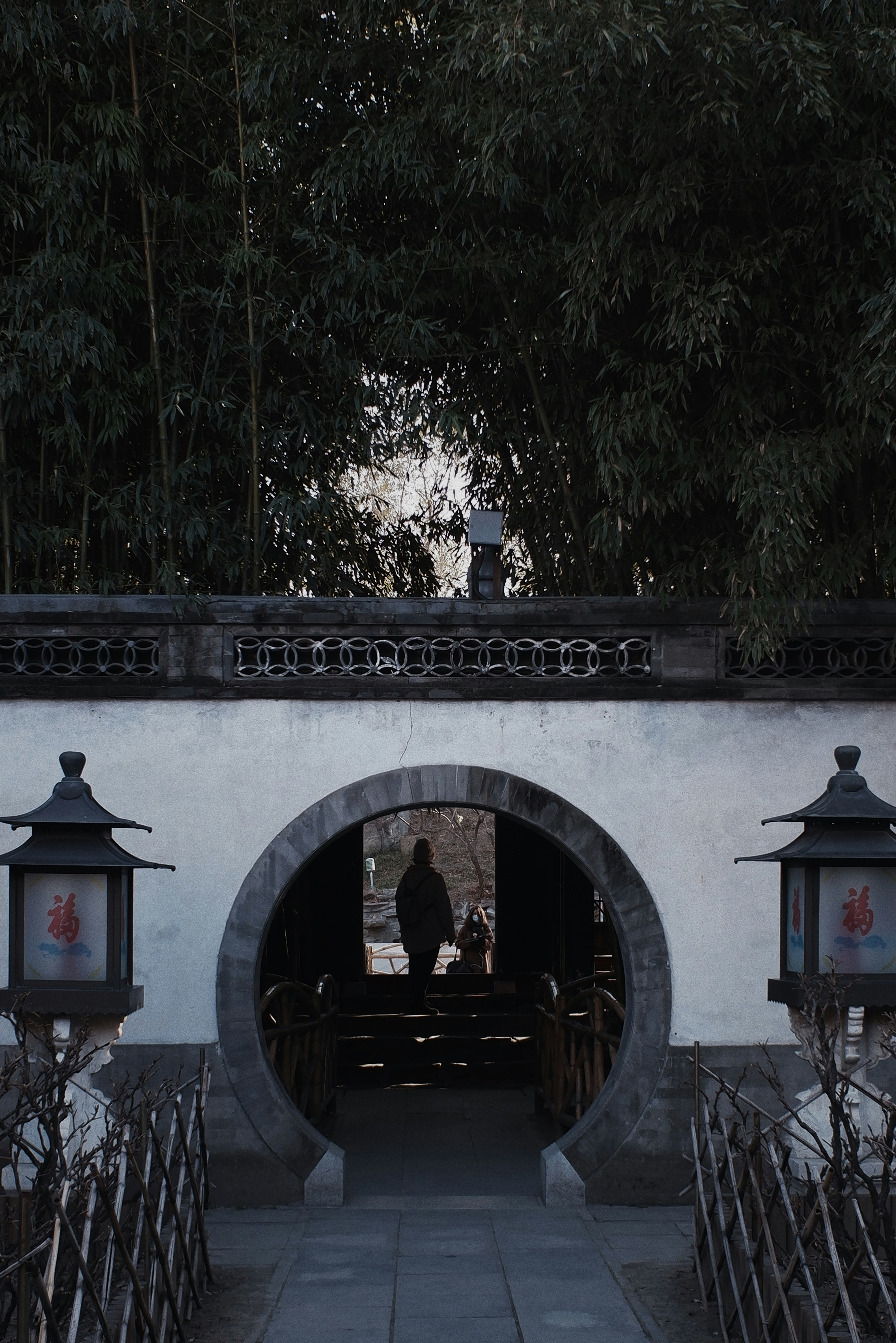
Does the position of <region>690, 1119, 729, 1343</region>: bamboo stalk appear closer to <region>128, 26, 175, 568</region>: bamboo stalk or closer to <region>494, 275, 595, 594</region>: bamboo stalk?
<region>494, 275, 595, 594</region>: bamboo stalk

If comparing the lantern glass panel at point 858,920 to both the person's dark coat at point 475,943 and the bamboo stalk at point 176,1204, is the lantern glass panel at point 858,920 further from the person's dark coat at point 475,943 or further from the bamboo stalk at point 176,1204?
the person's dark coat at point 475,943

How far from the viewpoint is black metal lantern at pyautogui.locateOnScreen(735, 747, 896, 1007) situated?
17.4ft

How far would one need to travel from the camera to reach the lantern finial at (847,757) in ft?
18.1

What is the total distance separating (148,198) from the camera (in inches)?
281

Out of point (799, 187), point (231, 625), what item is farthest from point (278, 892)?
point (799, 187)

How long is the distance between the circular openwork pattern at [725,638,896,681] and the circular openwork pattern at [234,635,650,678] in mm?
501

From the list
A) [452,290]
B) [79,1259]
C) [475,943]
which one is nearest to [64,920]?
[79,1259]

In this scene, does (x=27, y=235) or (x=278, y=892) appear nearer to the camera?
(x=278, y=892)

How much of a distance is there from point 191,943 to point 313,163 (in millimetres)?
4546

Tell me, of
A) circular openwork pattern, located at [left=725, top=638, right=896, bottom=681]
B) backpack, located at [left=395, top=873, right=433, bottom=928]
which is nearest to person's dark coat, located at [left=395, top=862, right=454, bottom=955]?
backpack, located at [left=395, top=873, right=433, bottom=928]

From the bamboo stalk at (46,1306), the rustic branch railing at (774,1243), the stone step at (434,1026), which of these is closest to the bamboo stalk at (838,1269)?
the rustic branch railing at (774,1243)

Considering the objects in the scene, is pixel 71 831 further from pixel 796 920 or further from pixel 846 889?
pixel 846 889

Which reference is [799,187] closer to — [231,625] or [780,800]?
[780,800]

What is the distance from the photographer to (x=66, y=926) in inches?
217
